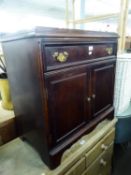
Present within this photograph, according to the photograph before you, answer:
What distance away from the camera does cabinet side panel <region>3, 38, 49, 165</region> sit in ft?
2.19

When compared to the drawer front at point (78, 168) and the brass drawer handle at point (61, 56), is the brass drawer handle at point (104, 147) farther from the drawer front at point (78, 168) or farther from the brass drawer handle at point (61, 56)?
the brass drawer handle at point (61, 56)

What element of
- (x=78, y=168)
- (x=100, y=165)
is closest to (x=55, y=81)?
(x=78, y=168)

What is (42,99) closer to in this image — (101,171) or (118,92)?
(118,92)

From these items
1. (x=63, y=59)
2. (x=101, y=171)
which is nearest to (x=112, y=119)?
(x=101, y=171)

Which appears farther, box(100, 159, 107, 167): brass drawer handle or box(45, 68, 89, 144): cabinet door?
box(100, 159, 107, 167): brass drawer handle

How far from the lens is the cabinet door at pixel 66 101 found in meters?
0.72

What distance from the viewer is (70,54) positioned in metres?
0.76

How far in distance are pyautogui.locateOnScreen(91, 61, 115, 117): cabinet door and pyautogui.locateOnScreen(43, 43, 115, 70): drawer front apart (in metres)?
0.09

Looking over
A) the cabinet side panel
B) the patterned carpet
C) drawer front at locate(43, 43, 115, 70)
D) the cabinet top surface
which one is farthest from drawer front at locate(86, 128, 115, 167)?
the cabinet top surface

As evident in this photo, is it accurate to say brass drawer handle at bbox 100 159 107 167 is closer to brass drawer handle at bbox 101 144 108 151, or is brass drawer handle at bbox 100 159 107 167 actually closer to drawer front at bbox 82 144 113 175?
drawer front at bbox 82 144 113 175

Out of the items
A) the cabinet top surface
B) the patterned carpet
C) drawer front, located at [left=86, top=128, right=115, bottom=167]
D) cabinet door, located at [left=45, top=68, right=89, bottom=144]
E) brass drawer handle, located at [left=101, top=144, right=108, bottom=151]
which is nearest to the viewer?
the cabinet top surface

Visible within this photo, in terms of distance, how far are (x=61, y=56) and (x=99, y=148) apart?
2.69 feet

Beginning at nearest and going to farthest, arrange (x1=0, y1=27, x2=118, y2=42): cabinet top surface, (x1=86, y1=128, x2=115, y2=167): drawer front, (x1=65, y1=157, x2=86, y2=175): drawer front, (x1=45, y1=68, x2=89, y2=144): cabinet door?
(x1=0, y1=27, x2=118, y2=42): cabinet top surface → (x1=45, y1=68, x2=89, y2=144): cabinet door → (x1=65, y1=157, x2=86, y2=175): drawer front → (x1=86, y1=128, x2=115, y2=167): drawer front

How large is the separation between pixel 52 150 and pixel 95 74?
0.53 metres
